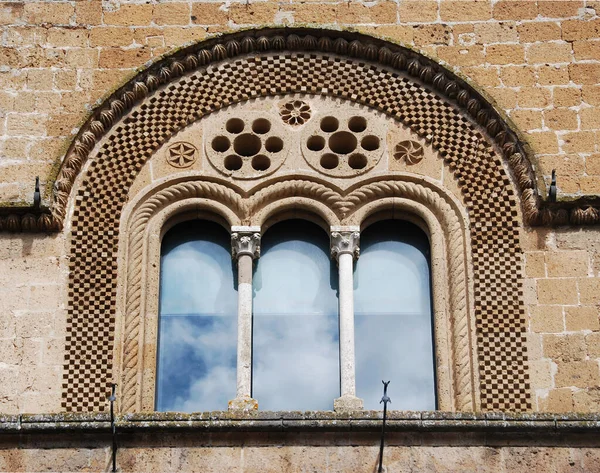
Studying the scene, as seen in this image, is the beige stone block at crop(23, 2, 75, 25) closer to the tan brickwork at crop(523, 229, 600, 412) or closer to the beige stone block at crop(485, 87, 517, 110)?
the beige stone block at crop(485, 87, 517, 110)

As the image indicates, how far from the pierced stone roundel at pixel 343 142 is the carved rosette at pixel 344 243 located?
2.27 feet

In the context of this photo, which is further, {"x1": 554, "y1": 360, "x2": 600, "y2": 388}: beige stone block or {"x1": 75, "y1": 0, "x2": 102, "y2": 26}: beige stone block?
{"x1": 75, "y1": 0, "x2": 102, "y2": 26}: beige stone block

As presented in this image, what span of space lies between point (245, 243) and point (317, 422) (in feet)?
8.87

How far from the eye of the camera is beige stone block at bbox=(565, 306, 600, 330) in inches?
679

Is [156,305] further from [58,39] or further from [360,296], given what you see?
[58,39]

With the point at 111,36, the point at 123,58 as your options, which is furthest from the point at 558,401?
the point at 111,36

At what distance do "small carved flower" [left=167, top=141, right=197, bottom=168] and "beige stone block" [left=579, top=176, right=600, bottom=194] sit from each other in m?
3.87

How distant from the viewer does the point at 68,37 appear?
747 inches

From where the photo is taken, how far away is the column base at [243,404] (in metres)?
16.8

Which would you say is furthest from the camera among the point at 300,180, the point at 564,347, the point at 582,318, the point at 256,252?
the point at 300,180

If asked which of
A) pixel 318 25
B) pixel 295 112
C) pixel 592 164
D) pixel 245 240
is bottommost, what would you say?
pixel 245 240

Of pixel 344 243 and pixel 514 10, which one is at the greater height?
pixel 514 10

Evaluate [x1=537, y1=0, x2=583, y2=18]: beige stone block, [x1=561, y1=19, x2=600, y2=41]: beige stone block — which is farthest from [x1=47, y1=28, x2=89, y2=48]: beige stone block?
[x1=561, y1=19, x2=600, y2=41]: beige stone block

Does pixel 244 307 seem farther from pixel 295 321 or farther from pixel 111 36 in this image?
pixel 111 36
